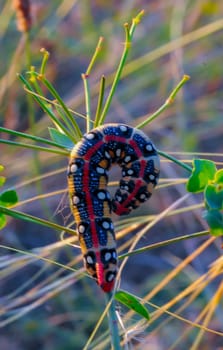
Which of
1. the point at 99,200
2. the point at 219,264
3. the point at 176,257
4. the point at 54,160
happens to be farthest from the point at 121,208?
the point at 54,160

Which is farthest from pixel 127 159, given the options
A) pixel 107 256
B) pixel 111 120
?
pixel 111 120

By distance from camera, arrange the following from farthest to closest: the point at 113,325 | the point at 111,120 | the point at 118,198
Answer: the point at 111,120 → the point at 118,198 → the point at 113,325

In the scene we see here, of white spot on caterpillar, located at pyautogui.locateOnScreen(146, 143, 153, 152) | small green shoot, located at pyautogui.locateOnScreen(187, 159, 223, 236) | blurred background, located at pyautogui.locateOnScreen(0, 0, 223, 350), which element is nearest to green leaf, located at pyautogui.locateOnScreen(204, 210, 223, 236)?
small green shoot, located at pyautogui.locateOnScreen(187, 159, 223, 236)

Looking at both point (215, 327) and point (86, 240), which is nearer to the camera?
point (86, 240)

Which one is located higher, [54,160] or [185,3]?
[185,3]

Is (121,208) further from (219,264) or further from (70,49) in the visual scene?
(70,49)

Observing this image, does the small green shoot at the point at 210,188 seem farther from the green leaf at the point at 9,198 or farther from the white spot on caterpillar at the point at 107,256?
the green leaf at the point at 9,198

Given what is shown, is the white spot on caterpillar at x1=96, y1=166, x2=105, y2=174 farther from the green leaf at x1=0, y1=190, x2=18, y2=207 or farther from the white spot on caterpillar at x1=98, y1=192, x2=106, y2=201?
the green leaf at x1=0, y1=190, x2=18, y2=207

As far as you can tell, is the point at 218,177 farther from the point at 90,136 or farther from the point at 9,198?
the point at 9,198
